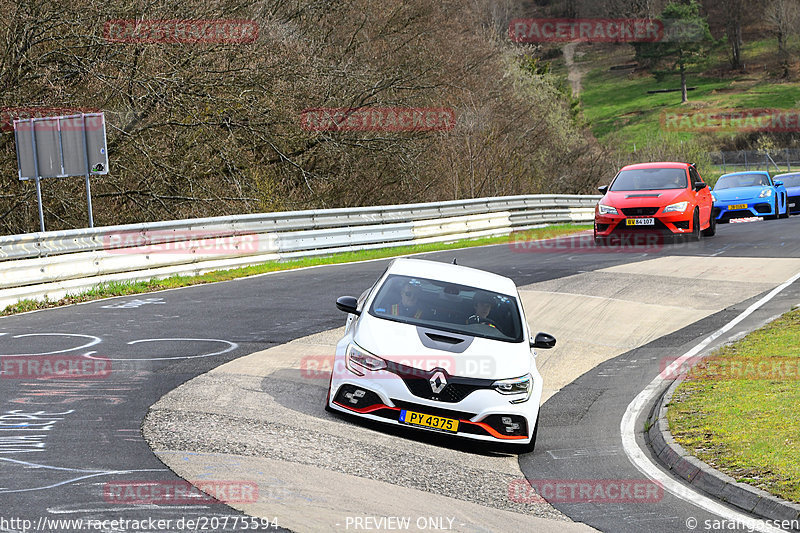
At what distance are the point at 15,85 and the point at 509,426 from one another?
15.4 meters

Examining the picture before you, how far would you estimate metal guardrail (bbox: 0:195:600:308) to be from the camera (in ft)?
47.9

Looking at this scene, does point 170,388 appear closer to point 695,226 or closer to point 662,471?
point 662,471

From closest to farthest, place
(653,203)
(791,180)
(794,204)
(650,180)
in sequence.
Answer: (653,203), (650,180), (794,204), (791,180)

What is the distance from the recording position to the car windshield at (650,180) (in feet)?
73.4

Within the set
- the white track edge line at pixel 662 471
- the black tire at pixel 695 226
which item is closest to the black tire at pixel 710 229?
the black tire at pixel 695 226

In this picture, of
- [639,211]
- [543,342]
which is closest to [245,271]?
[639,211]

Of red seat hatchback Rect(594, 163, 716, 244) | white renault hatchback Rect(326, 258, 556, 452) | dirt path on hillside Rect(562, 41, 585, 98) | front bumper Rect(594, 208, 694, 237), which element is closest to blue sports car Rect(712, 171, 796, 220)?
red seat hatchback Rect(594, 163, 716, 244)

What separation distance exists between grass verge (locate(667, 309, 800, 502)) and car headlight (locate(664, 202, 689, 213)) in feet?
29.0

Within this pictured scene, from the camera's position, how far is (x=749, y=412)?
9.20 meters

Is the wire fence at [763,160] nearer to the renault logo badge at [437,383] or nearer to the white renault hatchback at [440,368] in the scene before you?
the white renault hatchback at [440,368]

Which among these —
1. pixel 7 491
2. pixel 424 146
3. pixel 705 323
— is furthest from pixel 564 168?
pixel 7 491

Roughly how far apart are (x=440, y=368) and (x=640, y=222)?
47.5 feet

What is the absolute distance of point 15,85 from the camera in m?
19.8

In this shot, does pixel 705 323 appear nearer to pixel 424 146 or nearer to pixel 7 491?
pixel 7 491
